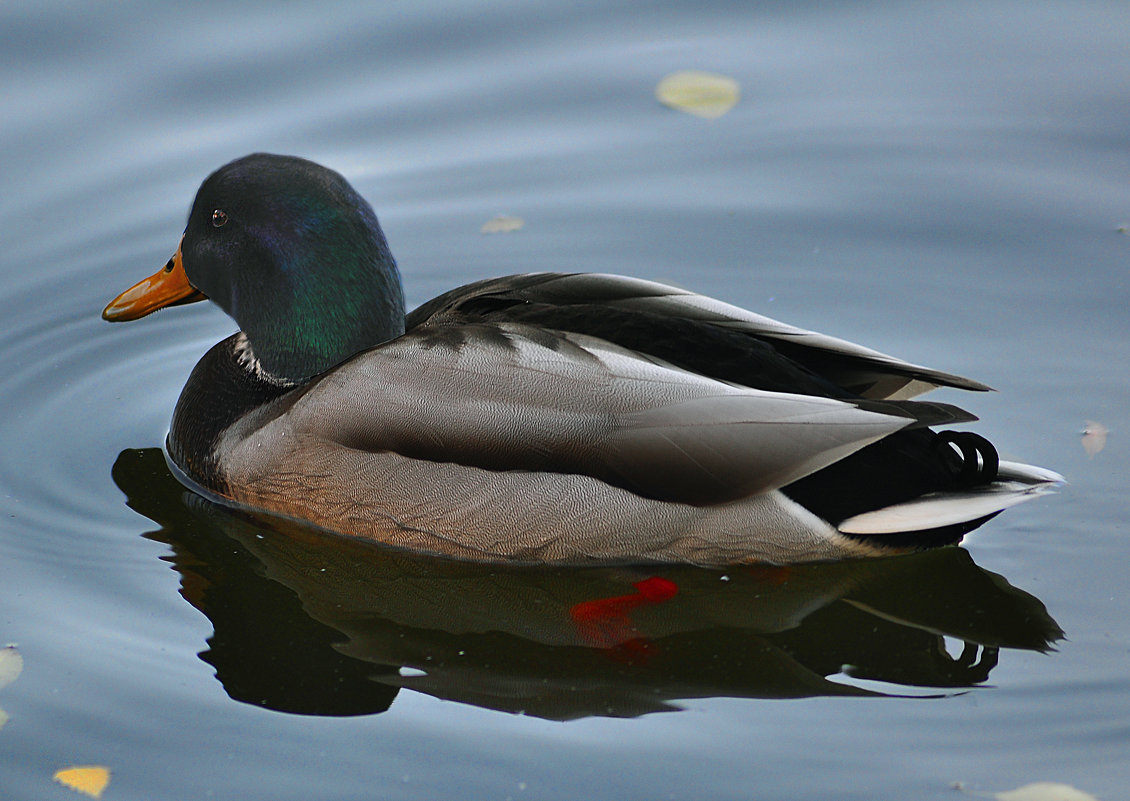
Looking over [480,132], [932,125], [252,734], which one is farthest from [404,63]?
[252,734]

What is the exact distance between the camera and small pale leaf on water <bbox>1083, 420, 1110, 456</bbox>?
222 inches

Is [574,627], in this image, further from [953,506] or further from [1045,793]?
[1045,793]

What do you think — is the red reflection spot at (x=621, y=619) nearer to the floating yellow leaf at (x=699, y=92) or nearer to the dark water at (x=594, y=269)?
the dark water at (x=594, y=269)

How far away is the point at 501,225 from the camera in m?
7.27

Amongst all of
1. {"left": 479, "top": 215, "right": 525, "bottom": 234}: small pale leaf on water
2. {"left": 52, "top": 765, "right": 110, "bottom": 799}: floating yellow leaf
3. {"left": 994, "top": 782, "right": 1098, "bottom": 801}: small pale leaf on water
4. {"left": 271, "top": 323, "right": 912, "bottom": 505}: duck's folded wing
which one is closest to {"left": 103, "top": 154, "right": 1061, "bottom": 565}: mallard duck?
{"left": 271, "top": 323, "right": 912, "bottom": 505}: duck's folded wing

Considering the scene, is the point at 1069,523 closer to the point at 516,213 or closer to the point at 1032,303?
the point at 1032,303

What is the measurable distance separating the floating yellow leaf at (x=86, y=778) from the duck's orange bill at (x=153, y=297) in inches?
84.7

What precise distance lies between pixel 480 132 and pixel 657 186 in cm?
101

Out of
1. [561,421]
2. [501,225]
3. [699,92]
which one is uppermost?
[699,92]

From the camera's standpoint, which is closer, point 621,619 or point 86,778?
point 86,778

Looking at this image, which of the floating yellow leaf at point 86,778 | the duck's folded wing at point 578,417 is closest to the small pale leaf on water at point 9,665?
the floating yellow leaf at point 86,778

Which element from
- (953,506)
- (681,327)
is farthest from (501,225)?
(953,506)

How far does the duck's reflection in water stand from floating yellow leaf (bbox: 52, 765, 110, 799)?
1.64ft

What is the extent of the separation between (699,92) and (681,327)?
3.32 meters
